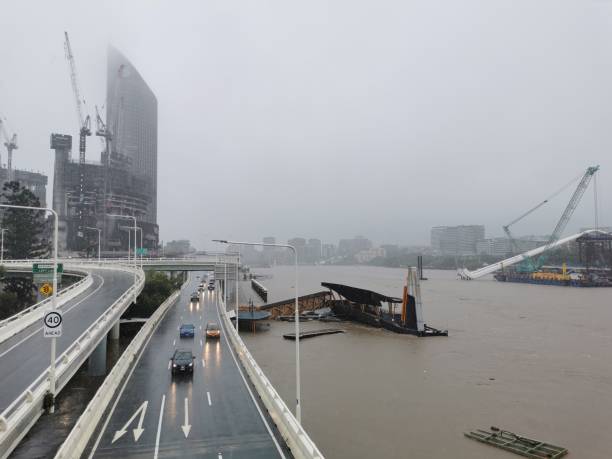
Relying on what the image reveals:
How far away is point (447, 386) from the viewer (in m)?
33.6

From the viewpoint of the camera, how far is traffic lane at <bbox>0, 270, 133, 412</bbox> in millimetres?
19875

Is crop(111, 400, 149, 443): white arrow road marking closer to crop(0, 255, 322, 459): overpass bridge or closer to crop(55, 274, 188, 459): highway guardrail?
crop(0, 255, 322, 459): overpass bridge

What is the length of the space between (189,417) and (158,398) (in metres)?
3.73

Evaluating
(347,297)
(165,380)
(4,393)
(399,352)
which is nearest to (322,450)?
(165,380)

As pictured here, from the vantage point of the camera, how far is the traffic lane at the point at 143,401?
1770cm

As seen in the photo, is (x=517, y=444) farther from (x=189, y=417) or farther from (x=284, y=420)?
(x=189, y=417)

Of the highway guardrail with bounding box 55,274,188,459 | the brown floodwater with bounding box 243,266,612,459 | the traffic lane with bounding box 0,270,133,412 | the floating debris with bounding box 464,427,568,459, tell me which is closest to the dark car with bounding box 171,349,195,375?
the highway guardrail with bounding box 55,274,188,459

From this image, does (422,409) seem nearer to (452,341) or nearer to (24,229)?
(452,341)

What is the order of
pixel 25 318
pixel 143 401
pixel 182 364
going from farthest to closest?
pixel 25 318 < pixel 182 364 < pixel 143 401

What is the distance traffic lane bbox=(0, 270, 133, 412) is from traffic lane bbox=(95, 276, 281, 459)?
4668 millimetres

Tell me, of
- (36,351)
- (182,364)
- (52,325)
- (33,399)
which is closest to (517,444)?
(182,364)

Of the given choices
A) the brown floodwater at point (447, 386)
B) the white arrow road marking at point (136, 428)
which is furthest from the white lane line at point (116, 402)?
the brown floodwater at point (447, 386)

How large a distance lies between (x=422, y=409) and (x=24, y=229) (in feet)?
338

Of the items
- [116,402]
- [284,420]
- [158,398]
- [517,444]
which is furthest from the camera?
[158,398]
